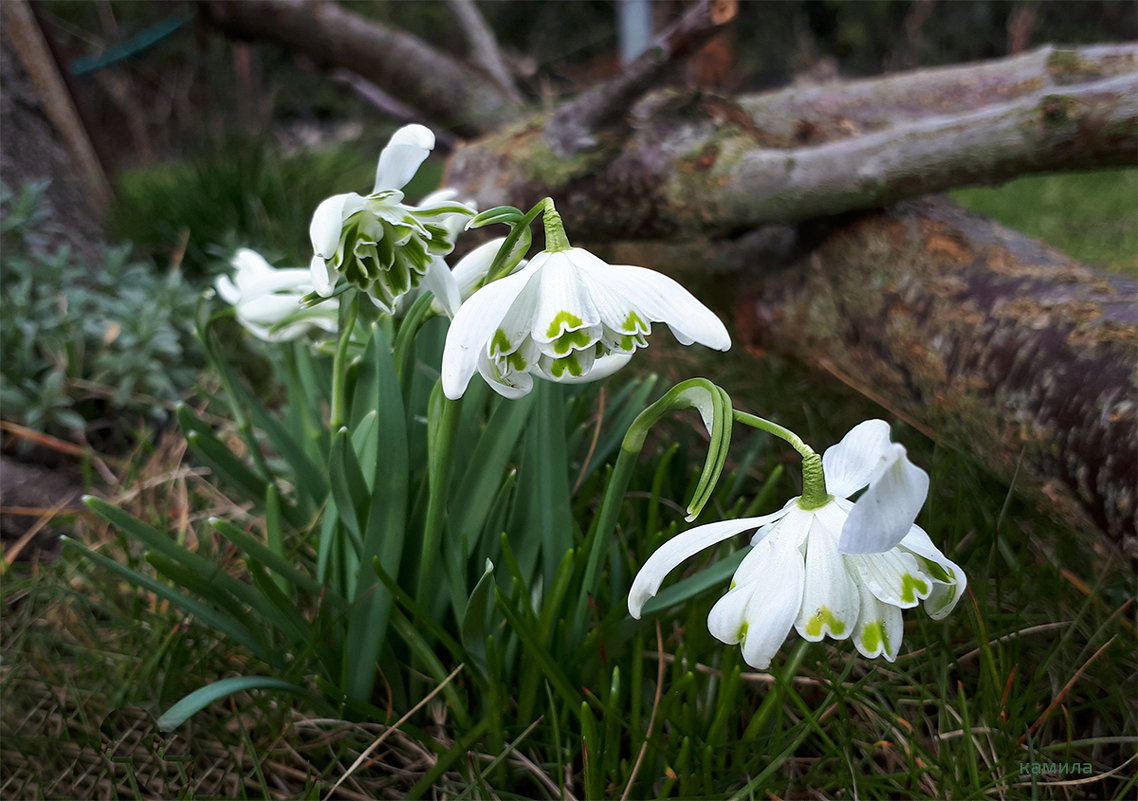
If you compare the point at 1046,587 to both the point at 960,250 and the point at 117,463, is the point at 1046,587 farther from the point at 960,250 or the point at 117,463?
the point at 117,463

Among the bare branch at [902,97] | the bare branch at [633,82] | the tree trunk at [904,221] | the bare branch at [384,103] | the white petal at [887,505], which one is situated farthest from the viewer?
Result: the bare branch at [384,103]

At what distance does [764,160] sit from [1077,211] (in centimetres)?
293

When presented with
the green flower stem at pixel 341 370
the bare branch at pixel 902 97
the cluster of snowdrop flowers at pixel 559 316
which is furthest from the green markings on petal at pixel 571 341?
the bare branch at pixel 902 97

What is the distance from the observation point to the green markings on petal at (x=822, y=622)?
62cm

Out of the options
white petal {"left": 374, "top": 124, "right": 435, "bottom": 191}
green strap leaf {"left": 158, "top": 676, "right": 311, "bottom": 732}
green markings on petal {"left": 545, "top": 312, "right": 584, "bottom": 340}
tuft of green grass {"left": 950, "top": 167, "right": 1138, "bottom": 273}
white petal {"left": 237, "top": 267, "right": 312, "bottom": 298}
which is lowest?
tuft of green grass {"left": 950, "top": 167, "right": 1138, "bottom": 273}

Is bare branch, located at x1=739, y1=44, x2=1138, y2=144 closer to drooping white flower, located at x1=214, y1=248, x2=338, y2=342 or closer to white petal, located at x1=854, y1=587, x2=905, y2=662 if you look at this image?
drooping white flower, located at x1=214, y1=248, x2=338, y2=342

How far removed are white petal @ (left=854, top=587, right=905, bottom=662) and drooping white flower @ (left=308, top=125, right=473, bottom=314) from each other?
50cm

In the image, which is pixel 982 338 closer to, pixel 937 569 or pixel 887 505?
pixel 937 569

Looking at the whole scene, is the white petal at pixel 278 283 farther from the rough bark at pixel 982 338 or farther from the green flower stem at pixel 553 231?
the rough bark at pixel 982 338

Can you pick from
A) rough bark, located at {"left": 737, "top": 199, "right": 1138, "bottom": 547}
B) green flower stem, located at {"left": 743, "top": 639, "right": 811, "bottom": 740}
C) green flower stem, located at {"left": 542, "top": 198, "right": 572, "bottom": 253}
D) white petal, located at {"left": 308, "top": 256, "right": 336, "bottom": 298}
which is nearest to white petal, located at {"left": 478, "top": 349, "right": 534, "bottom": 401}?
green flower stem, located at {"left": 542, "top": 198, "right": 572, "bottom": 253}

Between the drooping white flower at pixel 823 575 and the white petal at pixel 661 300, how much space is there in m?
0.14

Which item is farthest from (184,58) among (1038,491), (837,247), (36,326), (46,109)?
(1038,491)

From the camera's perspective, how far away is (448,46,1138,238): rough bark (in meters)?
1.41

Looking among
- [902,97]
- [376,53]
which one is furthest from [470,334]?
[376,53]
